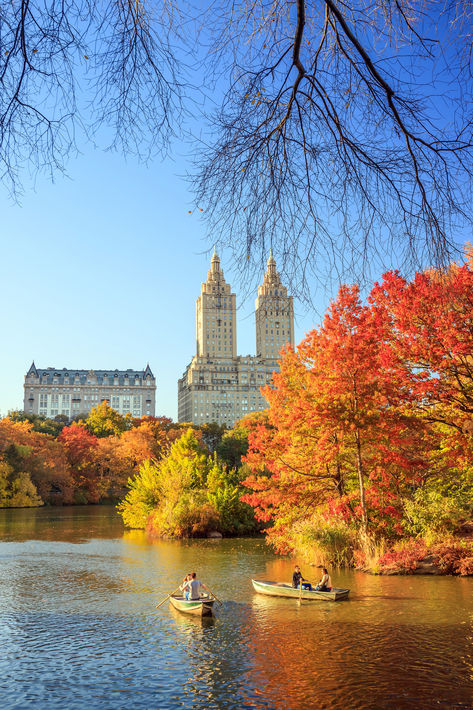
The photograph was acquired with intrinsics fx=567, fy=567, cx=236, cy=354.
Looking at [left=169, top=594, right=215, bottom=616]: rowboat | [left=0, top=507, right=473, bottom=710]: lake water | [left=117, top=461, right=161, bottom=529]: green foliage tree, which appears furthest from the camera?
[left=117, top=461, right=161, bottom=529]: green foliage tree

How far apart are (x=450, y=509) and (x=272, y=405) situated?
23.8 ft

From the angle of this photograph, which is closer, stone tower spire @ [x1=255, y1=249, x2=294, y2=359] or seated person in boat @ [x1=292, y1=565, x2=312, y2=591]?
stone tower spire @ [x1=255, y1=249, x2=294, y2=359]

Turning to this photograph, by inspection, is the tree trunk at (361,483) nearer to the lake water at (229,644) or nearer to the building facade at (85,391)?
the lake water at (229,644)

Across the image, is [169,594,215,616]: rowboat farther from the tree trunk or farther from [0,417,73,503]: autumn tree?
[0,417,73,503]: autumn tree

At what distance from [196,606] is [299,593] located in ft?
9.71

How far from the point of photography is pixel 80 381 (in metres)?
183

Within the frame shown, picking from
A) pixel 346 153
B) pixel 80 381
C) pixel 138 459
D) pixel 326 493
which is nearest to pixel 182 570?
pixel 326 493

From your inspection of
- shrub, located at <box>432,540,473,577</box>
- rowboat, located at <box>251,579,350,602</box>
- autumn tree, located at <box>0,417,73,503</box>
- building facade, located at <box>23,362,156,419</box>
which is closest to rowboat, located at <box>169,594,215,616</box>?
rowboat, located at <box>251,579,350,602</box>

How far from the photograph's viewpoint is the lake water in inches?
337

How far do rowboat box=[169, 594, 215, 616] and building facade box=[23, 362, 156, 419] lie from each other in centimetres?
16873

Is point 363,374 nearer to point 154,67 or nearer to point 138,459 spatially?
point 154,67

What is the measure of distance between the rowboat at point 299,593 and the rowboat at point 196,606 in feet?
7.65

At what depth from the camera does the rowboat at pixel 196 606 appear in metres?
13.3

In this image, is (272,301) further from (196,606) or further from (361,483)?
(361,483)
